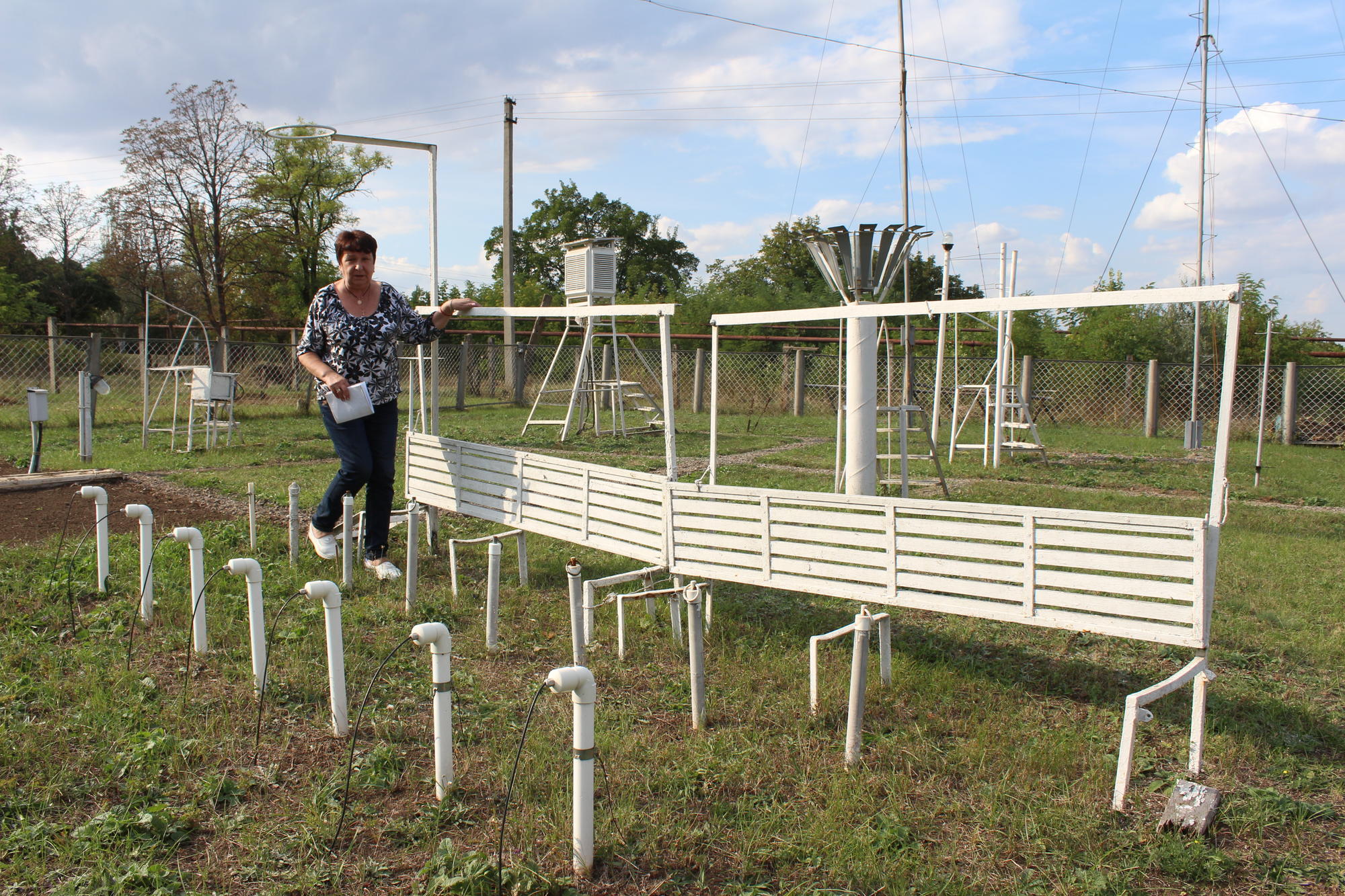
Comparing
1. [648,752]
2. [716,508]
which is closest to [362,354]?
[716,508]

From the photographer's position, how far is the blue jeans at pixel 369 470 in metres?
4.96

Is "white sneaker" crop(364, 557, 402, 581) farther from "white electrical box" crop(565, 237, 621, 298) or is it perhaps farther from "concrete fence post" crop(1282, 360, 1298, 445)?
"concrete fence post" crop(1282, 360, 1298, 445)

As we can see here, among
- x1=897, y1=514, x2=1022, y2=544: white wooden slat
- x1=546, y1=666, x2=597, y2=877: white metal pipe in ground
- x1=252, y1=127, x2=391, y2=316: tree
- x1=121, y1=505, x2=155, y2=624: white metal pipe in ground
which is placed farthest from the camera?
x1=252, y1=127, x2=391, y2=316: tree

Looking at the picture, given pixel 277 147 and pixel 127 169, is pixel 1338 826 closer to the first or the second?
pixel 127 169

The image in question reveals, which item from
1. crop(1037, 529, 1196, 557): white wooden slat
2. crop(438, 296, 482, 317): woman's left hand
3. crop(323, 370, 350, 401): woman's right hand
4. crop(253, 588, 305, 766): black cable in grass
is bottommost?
crop(253, 588, 305, 766): black cable in grass

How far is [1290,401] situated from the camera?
50.5 ft

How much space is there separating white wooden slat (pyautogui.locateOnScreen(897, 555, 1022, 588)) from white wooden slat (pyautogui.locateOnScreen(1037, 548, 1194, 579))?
0.10 meters

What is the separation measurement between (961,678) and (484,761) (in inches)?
78.6

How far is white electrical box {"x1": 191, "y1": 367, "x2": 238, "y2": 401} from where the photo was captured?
10953 mm

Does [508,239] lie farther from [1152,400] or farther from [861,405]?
[861,405]

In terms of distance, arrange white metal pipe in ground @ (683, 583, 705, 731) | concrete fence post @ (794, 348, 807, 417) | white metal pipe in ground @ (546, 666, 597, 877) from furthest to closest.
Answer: concrete fence post @ (794, 348, 807, 417), white metal pipe in ground @ (683, 583, 705, 731), white metal pipe in ground @ (546, 666, 597, 877)

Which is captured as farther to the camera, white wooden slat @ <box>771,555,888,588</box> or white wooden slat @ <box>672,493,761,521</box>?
white wooden slat @ <box>672,493,761,521</box>

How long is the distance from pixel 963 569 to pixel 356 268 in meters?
3.42

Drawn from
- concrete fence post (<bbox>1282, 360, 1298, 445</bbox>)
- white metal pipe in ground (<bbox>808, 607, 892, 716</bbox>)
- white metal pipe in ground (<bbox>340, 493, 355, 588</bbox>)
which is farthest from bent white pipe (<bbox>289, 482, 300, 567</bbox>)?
concrete fence post (<bbox>1282, 360, 1298, 445</bbox>)
